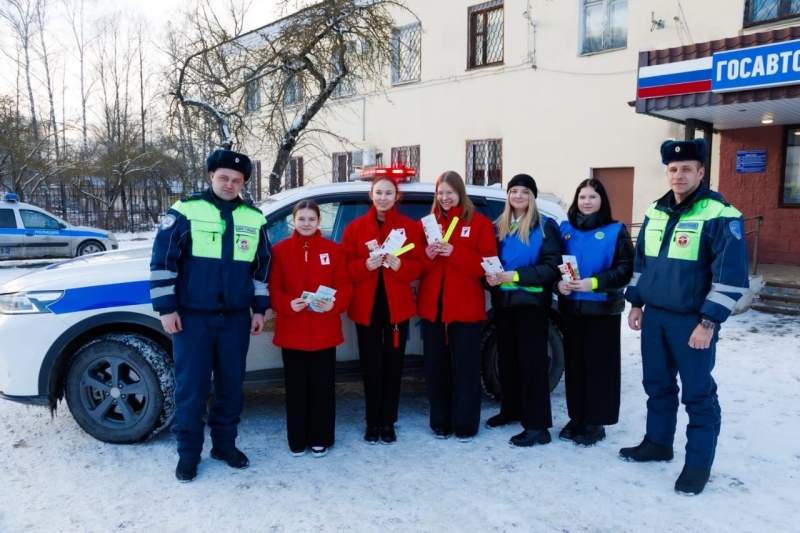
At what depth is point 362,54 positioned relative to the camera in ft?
32.8

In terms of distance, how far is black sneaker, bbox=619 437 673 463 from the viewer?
3.80 metres

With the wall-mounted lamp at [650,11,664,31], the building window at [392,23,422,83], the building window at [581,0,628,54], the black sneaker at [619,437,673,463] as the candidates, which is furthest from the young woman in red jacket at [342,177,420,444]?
the building window at [392,23,422,83]

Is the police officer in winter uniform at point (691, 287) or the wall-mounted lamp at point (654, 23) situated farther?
the wall-mounted lamp at point (654, 23)

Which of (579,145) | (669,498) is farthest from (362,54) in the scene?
(669,498)

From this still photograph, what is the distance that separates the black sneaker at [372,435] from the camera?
412cm

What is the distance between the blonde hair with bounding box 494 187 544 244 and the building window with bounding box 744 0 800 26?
30.3 ft

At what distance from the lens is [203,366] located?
353cm

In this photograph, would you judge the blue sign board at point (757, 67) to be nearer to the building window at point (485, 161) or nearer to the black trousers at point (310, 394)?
the building window at point (485, 161)

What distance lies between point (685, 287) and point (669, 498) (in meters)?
1.18

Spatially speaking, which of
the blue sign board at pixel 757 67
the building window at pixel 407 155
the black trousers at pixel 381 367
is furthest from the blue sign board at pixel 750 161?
the black trousers at pixel 381 367

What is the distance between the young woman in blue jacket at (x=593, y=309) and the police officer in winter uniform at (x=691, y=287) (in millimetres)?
Answer: 204

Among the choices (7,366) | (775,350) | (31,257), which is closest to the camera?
(7,366)

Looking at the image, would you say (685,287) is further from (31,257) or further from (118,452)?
(31,257)

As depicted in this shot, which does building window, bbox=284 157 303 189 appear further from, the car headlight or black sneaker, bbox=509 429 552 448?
black sneaker, bbox=509 429 552 448
